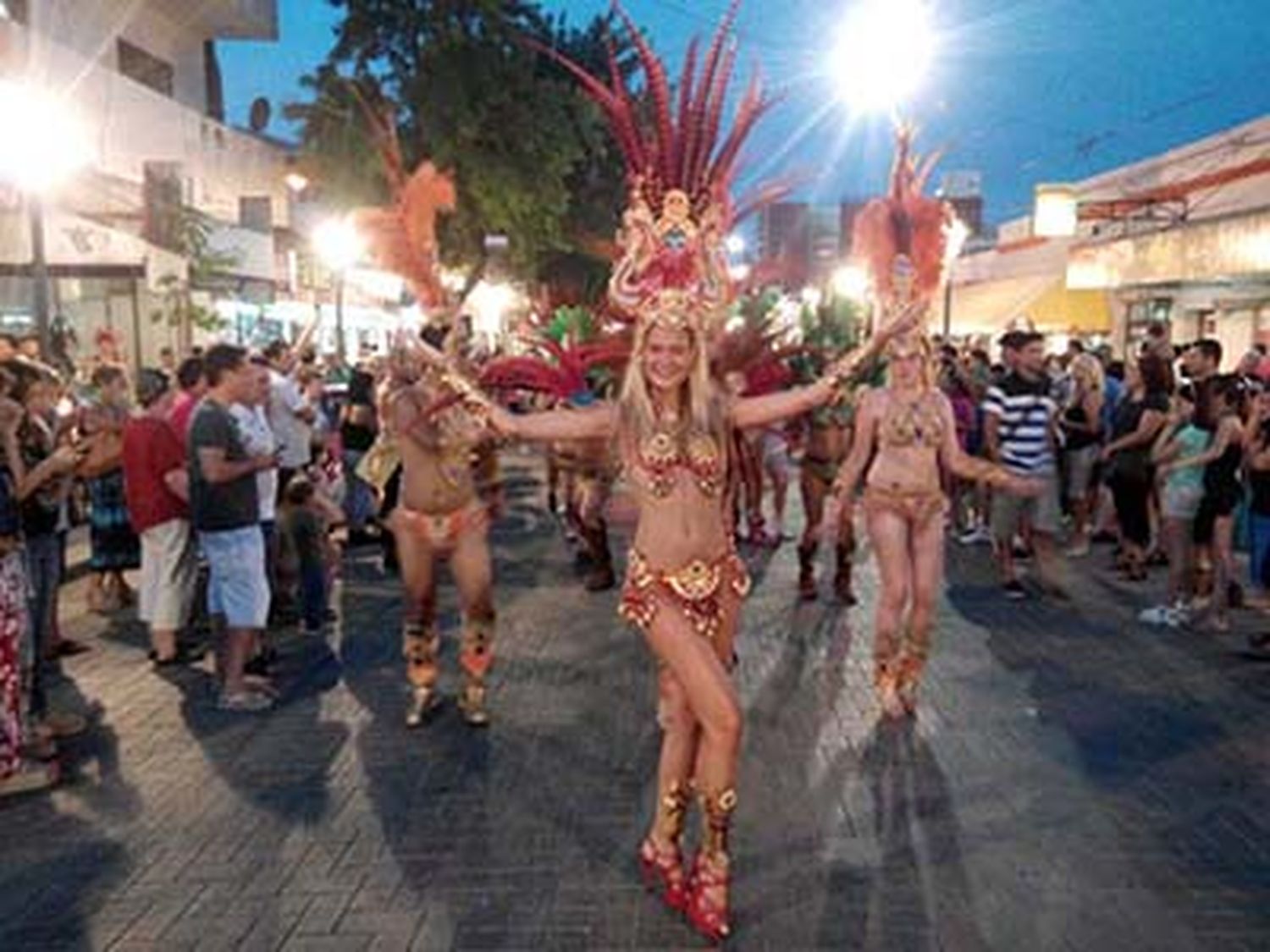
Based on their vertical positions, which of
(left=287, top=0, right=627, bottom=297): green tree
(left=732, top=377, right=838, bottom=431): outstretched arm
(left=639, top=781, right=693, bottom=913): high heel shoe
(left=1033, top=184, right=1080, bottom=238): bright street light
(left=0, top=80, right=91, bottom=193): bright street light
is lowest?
(left=639, top=781, right=693, bottom=913): high heel shoe

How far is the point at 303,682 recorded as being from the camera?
21.6 ft

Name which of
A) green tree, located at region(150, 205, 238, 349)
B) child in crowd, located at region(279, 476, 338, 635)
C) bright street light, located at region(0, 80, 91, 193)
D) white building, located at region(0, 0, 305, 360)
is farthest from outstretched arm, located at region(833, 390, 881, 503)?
green tree, located at region(150, 205, 238, 349)

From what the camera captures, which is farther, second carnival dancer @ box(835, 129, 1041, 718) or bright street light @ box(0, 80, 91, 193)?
bright street light @ box(0, 80, 91, 193)

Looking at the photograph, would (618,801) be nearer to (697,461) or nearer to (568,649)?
(697,461)

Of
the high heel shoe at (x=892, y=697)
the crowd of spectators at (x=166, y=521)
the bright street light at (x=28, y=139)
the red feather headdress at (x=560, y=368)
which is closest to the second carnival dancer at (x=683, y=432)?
the red feather headdress at (x=560, y=368)

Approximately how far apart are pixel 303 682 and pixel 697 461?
3.77 metres

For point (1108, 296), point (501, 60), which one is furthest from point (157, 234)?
point (1108, 296)

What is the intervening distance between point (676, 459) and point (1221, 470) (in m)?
5.47

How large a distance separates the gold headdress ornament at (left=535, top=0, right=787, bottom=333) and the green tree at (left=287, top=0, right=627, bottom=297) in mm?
15264

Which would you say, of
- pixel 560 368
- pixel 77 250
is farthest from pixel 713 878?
pixel 77 250

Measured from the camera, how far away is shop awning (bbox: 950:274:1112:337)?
2384 centimetres

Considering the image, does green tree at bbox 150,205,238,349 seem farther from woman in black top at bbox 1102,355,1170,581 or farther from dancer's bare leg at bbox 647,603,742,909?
dancer's bare leg at bbox 647,603,742,909

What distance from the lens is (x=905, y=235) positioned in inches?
209

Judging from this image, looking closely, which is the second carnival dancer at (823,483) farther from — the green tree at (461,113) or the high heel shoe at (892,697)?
the green tree at (461,113)
